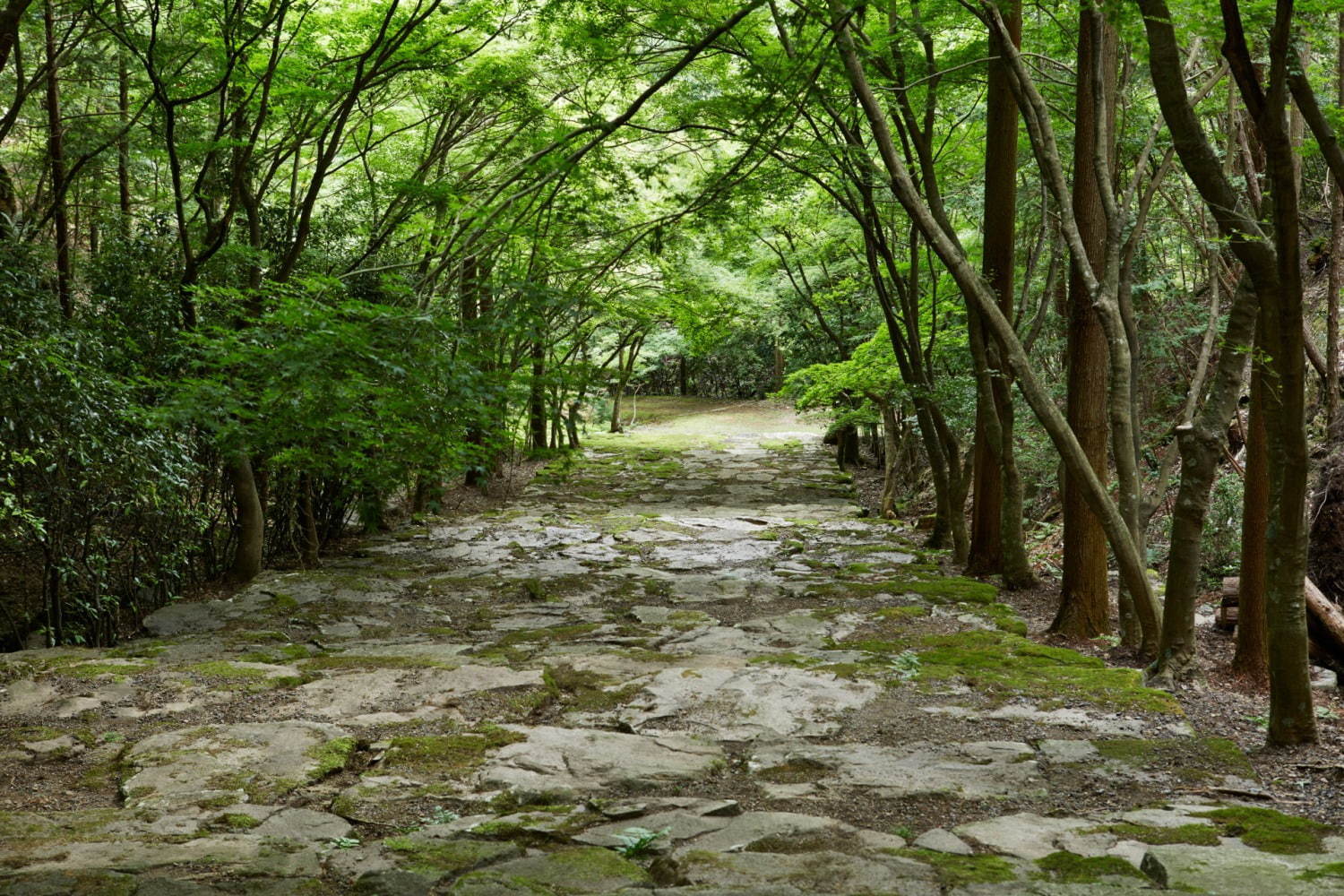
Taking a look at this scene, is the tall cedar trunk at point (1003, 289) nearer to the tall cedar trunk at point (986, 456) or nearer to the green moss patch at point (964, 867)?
the tall cedar trunk at point (986, 456)

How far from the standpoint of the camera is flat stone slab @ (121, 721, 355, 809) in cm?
341

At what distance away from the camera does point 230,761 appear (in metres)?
3.71

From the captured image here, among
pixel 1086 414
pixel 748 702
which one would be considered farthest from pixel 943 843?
pixel 1086 414

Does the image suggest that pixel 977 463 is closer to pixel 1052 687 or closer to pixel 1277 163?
pixel 1052 687

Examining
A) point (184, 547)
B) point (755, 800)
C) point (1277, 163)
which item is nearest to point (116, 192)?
point (184, 547)

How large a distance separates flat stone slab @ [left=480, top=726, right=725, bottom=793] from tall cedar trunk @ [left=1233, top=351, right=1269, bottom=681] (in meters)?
3.14

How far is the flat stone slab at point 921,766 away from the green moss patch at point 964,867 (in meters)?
0.66

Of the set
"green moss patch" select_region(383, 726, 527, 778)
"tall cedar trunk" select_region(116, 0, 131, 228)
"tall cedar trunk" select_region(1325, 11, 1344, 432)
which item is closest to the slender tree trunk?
"tall cedar trunk" select_region(116, 0, 131, 228)

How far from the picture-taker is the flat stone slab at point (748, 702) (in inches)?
174

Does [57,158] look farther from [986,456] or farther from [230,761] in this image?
[986,456]

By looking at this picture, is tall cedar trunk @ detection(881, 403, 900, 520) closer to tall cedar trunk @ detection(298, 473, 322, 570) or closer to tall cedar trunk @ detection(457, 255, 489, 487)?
tall cedar trunk @ detection(457, 255, 489, 487)

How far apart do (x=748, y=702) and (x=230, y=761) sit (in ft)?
7.68

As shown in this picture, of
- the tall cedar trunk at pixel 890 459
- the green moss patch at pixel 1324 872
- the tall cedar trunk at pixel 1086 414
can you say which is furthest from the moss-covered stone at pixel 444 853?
the tall cedar trunk at pixel 890 459

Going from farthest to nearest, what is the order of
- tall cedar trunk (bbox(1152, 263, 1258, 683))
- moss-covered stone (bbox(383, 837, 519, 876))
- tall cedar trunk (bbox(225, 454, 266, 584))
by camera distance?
tall cedar trunk (bbox(225, 454, 266, 584))
tall cedar trunk (bbox(1152, 263, 1258, 683))
moss-covered stone (bbox(383, 837, 519, 876))
